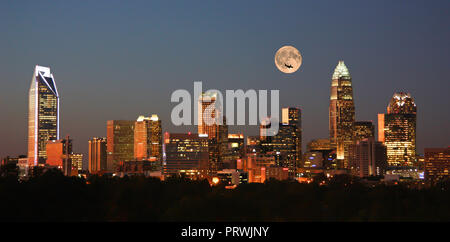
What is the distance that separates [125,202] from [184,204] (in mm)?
9003

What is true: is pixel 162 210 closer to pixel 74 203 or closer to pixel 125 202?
pixel 125 202

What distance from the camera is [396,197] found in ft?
260

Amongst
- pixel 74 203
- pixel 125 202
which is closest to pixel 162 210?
pixel 125 202

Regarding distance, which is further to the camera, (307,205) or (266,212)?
(307,205)
